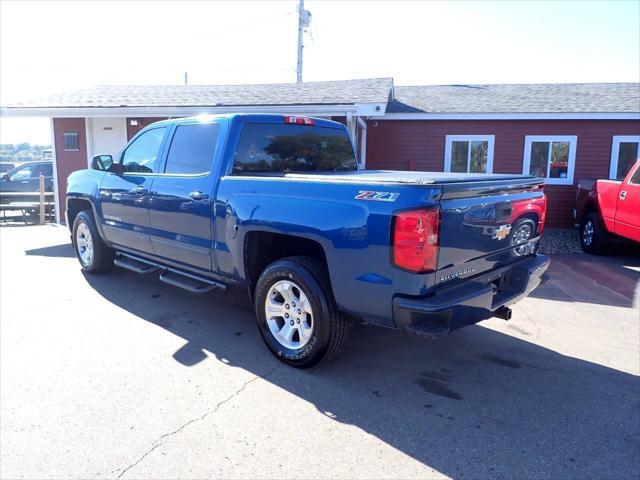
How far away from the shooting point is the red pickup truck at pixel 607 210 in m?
7.72

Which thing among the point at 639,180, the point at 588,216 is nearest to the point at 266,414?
the point at 639,180

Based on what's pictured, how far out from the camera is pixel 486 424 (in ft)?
9.96

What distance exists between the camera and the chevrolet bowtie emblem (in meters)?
3.56

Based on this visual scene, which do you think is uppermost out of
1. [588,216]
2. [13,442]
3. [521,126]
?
[521,126]

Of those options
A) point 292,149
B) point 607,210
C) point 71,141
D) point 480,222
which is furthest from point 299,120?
point 71,141

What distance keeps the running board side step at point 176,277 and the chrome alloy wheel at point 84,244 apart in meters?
0.64

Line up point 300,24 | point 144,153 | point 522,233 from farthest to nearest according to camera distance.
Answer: point 300,24 → point 144,153 → point 522,233

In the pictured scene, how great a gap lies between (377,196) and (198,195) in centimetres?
196

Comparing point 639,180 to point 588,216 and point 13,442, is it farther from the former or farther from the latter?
point 13,442

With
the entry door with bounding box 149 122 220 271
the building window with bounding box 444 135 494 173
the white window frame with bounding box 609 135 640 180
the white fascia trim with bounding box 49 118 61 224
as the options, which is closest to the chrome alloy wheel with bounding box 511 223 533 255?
the entry door with bounding box 149 122 220 271

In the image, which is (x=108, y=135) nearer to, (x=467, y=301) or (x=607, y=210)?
(x=607, y=210)

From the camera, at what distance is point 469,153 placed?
12.8m

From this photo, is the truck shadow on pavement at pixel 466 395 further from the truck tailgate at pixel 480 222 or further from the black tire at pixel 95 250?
the black tire at pixel 95 250

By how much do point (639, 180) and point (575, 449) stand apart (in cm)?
654
